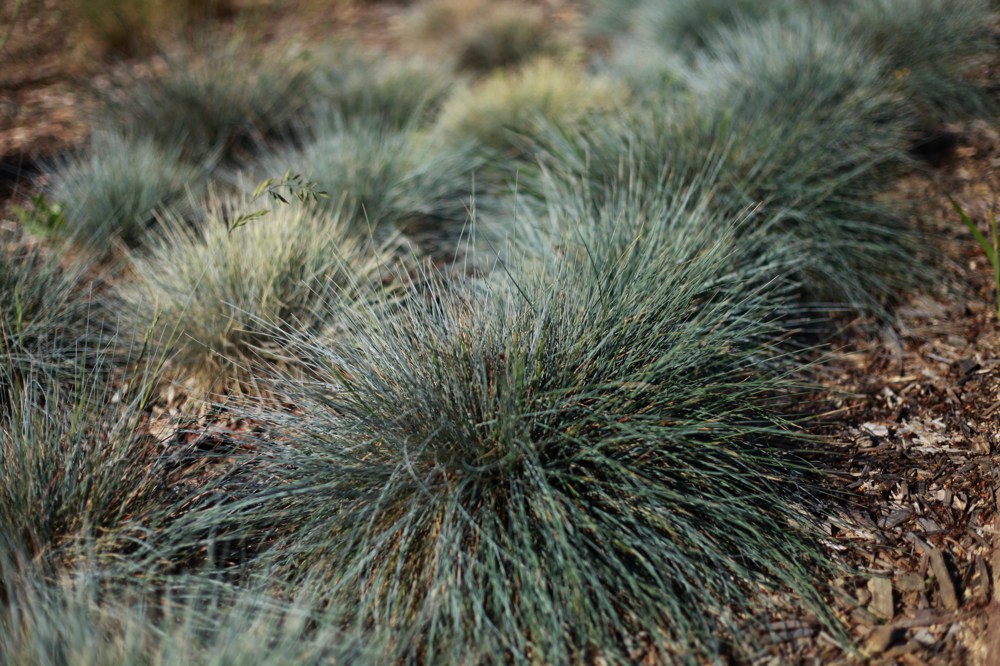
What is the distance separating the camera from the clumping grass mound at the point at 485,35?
5766 millimetres

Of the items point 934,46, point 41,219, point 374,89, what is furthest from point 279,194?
point 934,46

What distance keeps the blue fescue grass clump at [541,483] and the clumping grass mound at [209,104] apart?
2607 millimetres

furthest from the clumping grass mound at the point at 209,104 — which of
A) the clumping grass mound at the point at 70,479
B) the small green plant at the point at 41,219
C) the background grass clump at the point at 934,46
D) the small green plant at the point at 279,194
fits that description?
the background grass clump at the point at 934,46

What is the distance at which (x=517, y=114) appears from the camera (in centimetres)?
427

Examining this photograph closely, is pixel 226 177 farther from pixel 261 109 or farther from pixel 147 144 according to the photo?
pixel 261 109

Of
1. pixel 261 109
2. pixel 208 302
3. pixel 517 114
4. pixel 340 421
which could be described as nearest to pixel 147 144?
pixel 261 109

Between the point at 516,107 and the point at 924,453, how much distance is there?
9.36 ft

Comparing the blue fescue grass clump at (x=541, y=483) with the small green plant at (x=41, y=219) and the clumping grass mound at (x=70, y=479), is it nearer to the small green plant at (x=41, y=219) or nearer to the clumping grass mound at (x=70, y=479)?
the clumping grass mound at (x=70, y=479)

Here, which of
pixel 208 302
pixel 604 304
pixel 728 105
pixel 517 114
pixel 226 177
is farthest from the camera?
pixel 517 114

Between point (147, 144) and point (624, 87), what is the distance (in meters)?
2.71

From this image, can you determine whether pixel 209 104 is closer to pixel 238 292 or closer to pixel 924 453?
pixel 238 292

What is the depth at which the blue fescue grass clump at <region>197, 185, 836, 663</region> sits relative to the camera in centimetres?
182

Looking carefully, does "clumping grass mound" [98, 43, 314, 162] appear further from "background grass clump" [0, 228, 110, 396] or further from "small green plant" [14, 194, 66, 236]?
"background grass clump" [0, 228, 110, 396]

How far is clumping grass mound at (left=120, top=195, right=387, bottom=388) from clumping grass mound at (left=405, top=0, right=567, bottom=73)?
322 cm
